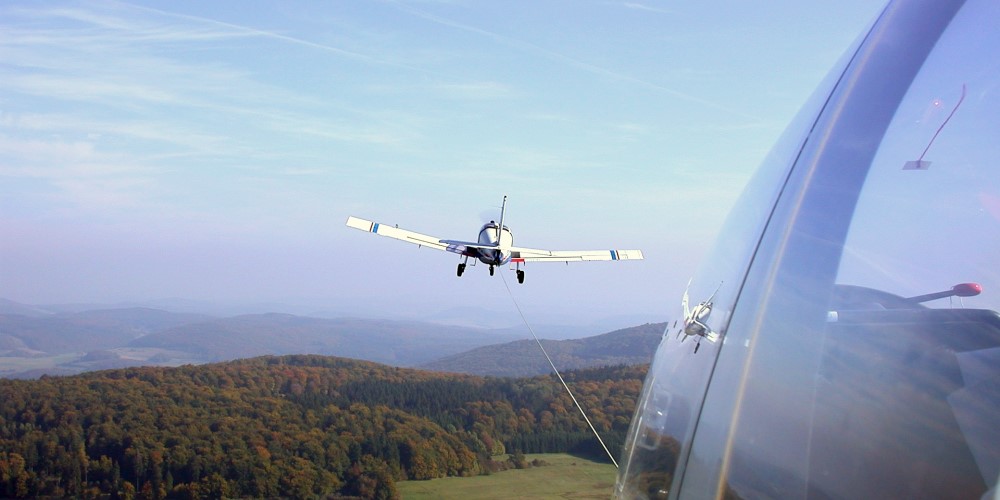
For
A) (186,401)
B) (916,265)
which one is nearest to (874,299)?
(916,265)

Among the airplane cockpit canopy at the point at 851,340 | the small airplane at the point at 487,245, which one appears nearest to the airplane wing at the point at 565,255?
the small airplane at the point at 487,245

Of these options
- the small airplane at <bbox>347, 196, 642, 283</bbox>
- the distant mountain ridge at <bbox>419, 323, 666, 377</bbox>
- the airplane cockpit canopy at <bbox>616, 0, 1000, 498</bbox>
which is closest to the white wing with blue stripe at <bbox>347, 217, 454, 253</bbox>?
the small airplane at <bbox>347, 196, 642, 283</bbox>

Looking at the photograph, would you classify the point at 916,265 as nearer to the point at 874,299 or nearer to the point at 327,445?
the point at 874,299

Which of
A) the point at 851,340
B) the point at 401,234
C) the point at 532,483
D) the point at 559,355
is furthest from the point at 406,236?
the point at 559,355

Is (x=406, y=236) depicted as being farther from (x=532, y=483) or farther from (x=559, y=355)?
(x=559, y=355)

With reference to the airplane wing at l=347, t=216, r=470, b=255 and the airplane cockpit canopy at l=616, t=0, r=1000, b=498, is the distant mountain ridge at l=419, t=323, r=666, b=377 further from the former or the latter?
the airplane cockpit canopy at l=616, t=0, r=1000, b=498

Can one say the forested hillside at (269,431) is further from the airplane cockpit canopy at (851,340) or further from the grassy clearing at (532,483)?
the airplane cockpit canopy at (851,340)
